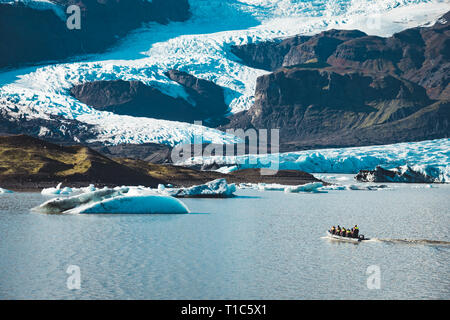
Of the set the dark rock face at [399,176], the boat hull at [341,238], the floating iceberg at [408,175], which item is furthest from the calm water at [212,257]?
the floating iceberg at [408,175]

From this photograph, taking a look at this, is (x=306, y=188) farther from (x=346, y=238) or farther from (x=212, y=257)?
(x=212, y=257)

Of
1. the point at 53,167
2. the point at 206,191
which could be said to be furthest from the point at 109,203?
the point at 53,167

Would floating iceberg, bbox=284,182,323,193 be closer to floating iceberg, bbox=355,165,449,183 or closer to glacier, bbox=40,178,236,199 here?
glacier, bbox=40,178,236,199

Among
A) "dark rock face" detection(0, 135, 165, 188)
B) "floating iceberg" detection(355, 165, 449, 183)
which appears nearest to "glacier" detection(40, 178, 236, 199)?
"dark rock face" detection(0, 135, 165, 188)
